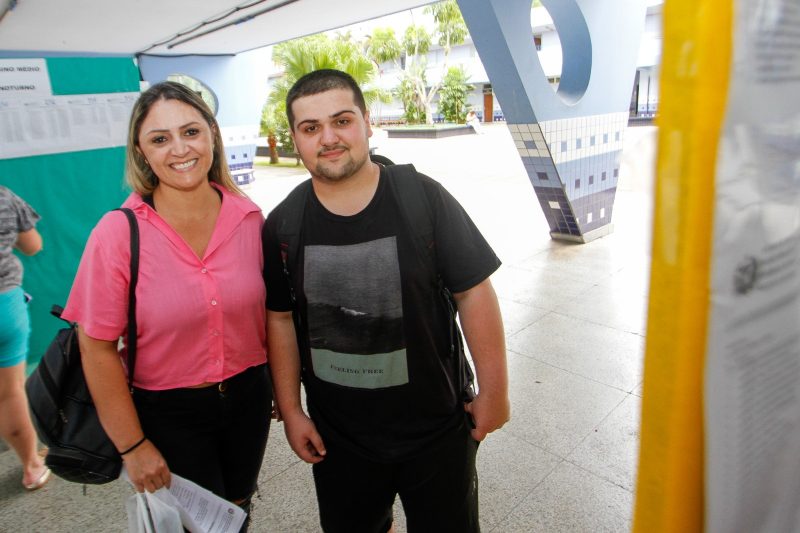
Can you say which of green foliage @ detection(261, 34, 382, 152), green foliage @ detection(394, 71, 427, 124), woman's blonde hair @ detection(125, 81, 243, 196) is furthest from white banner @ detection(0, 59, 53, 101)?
green foliage @ detection(394, 71, 427, 124)

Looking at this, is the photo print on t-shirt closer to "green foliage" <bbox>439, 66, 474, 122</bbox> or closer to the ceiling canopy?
the ceiling canopy

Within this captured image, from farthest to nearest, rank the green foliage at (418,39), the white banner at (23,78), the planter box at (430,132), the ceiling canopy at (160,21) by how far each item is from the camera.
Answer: the green foliage at (418,39) < the planter box at (430,132) < the ceiling canopy at (160,21) < the white banner at (23,78)

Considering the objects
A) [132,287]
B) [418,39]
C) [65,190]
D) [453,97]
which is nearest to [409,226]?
Result: [132,287]

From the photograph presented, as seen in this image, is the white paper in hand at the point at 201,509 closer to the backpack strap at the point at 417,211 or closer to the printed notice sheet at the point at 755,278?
the backpack strap at the point at 417,211

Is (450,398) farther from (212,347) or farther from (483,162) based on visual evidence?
(483,162)

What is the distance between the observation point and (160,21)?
6.43m

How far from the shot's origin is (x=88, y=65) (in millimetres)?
3752

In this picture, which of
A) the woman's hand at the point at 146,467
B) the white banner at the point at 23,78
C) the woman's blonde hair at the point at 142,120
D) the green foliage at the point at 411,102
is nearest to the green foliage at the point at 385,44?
the green foliage at the point at 411,102

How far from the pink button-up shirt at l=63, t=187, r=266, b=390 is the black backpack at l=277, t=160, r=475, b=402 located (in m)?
0.20

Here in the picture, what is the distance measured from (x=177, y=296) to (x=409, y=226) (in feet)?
2.41

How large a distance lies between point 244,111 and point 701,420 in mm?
11614

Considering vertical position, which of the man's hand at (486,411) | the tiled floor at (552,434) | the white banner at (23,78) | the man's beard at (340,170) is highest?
the white banner at (23,78)

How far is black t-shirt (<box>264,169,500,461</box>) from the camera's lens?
1.41 metres

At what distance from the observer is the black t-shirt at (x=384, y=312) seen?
1.41m
